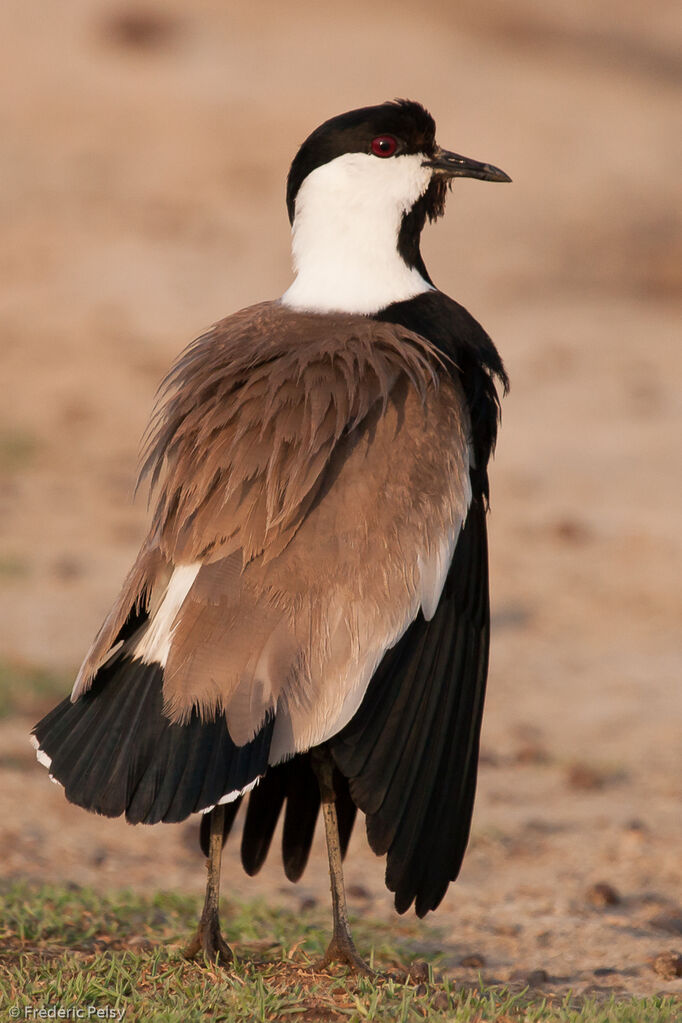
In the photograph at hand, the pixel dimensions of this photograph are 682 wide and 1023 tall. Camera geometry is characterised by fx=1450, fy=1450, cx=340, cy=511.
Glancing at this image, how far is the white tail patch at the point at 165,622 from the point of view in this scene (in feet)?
10.4

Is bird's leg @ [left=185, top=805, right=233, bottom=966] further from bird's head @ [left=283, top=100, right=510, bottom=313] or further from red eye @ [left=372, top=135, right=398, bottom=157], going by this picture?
red eye @ [left=372, top=135, right=398, bottom=157]

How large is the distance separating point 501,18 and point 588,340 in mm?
6194

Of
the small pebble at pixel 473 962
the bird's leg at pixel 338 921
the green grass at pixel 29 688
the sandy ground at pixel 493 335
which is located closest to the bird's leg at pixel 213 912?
the bird's leg at pixel 338 921

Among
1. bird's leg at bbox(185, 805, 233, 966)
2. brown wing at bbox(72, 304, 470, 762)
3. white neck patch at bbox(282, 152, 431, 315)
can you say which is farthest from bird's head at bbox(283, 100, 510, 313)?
bird's leg at bbox(185, 805, 233, 966)

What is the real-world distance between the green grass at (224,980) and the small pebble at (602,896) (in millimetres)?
633

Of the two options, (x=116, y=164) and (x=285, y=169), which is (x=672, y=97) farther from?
(x=116, y=164)

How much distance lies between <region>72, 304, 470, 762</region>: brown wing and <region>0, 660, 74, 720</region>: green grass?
8.49 feet

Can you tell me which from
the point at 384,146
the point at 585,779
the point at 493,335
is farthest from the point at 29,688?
the point at 493,335

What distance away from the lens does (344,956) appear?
11.1ft

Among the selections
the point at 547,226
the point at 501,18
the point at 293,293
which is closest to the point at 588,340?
the point at 547,226

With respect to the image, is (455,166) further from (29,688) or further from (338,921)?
(29,688)

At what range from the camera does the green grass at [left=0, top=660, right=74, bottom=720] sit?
5.83 meters

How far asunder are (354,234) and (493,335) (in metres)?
7.06

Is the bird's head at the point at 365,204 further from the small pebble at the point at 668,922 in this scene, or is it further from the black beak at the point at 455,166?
the small pebble at the point at 668,922
